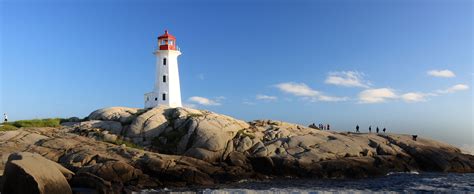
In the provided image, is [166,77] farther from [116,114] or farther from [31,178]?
[31,178]

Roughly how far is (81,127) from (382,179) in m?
29.0

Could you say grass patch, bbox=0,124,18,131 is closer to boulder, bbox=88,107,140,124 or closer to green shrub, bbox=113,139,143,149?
boulder, bbox=88,107,140,124

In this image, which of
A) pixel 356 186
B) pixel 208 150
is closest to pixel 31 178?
pixel 208 150

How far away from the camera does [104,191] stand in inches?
952

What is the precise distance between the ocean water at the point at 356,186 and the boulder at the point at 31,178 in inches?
240

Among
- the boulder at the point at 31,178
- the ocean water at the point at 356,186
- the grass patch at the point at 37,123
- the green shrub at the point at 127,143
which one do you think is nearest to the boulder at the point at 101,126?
the green shrub at the point at 127,143

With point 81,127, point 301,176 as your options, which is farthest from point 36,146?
point 301,176

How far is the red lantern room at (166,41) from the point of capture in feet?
179

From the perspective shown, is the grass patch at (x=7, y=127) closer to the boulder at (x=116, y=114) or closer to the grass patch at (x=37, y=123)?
the grass patch at (x=37, y=123)

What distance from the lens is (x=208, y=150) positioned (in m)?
37.3

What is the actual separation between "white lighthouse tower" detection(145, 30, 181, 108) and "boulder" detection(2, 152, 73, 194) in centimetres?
2995

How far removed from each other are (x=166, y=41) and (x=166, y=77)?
4.99 meters

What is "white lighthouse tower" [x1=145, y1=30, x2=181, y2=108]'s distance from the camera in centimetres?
5334

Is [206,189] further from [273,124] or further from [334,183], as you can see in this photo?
[273,124]
